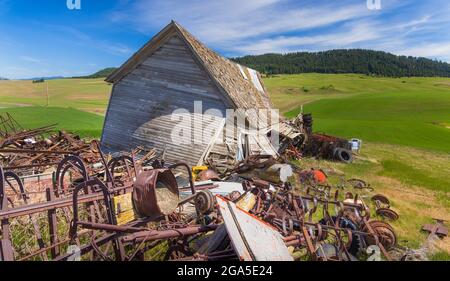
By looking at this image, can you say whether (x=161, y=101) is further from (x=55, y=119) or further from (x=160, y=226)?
(x=55, y=119)

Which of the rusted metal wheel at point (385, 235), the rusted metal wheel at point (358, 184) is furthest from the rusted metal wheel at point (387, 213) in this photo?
the rusted metal wheel at point (358, 184)

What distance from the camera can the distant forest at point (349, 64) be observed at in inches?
6029

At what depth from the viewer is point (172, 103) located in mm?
14156

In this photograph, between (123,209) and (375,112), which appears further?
(375,112)

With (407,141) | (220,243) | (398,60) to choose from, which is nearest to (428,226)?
(220,243)

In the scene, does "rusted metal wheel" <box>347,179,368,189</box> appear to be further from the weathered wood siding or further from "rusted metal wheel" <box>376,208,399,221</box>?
the weathered wood siding

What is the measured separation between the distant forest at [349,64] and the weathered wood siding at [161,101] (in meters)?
136

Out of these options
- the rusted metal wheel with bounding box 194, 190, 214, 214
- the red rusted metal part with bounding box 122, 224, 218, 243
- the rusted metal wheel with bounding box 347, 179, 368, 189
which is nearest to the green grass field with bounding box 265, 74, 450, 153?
the rusted metal wheel with bounding box 347, 179, 368, 189

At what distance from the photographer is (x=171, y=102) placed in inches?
558

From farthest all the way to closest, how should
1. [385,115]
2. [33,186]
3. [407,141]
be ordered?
[385,115], [407,141], [33,186]

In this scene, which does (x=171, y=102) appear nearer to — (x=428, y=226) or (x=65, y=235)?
(x=65, y=235)

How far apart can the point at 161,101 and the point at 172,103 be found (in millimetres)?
575

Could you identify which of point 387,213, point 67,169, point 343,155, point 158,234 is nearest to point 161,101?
point 67,169
